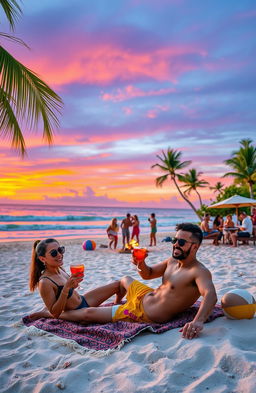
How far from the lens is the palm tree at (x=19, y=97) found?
221 inches

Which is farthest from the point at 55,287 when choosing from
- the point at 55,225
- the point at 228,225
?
the point at 55,225

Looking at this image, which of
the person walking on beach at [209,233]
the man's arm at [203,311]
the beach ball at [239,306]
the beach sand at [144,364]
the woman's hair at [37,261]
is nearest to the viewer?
the beach sand at [144,364]

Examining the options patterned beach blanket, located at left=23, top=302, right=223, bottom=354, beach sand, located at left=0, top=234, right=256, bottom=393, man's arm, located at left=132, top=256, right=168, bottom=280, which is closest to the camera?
beach sand, located at left=0, top=234, right=256, bottom=393

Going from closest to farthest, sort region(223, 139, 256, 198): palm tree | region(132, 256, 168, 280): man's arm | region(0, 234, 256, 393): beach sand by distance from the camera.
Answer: region(0, 234, 256, 393): beach sand < region(132, 256, 168, 280): man's arm < region(223, 139, 256, 198): palm tree

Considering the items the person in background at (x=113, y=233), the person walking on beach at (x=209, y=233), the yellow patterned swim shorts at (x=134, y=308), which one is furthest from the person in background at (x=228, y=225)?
the yellow patterned swim shorts at (x=134, y=308)

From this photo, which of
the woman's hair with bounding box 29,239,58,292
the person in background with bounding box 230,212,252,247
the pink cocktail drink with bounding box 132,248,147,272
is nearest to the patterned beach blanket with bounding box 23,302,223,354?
the woman's hair with bounding box 29,239,58,292

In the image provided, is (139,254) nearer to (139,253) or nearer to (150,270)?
(139,253)

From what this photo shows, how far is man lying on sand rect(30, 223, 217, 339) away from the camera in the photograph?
2.67 m

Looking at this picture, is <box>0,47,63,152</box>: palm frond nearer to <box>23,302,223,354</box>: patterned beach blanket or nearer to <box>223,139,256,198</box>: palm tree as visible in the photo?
<box>23,302,223,354</box>: patterned beach blanket

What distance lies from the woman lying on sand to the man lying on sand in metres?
0.12

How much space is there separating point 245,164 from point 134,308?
86.1 feet

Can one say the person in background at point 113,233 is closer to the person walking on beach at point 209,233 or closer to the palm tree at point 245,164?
the person walking on beach at point 209,233

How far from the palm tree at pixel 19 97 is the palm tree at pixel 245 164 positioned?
23.2 meters

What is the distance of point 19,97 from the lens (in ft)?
19.0
